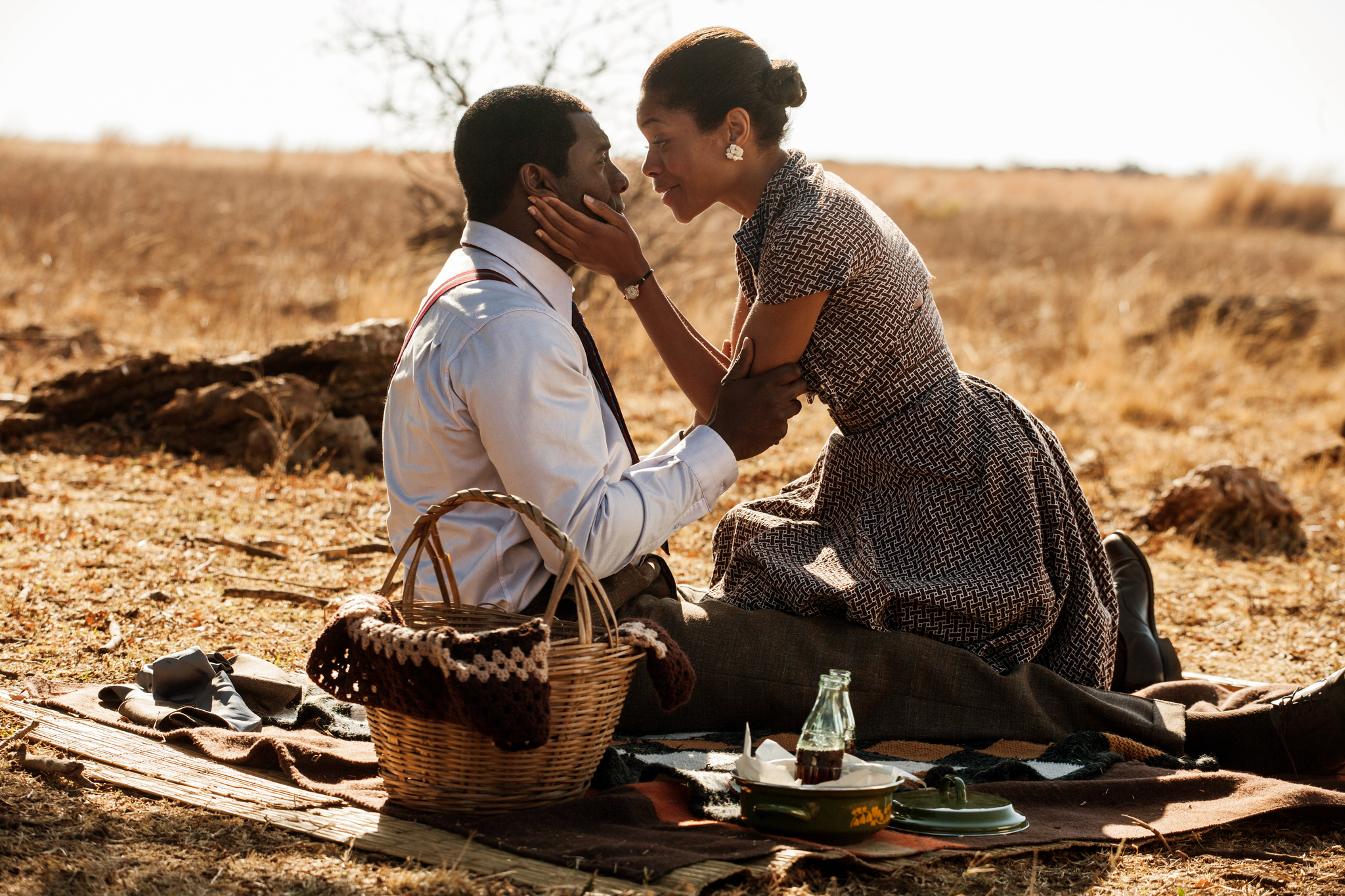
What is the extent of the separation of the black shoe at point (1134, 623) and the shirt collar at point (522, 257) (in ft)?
6.26

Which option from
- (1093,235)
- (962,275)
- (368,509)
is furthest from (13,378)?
(1093,235)

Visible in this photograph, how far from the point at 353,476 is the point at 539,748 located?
449 centimetres

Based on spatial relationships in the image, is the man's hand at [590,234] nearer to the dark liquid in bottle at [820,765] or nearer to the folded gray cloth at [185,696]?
the dark liquid in bottle at [820,765]

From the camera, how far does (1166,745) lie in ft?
10.8

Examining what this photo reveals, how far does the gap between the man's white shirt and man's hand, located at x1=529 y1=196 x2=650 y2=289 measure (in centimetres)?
7

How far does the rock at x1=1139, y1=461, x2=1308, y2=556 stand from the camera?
6305mm

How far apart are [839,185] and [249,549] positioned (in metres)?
3.15

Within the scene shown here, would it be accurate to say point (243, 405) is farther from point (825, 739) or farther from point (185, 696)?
point (825, 739)

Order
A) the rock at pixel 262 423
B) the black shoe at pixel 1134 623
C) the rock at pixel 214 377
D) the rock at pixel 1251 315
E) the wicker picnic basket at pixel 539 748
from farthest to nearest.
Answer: the rock at pixel 1251 315 < the rock at pixel 214 377 < the rock at pixel 262 423 < the black shoe at pixel 1134 623 < the wicker picnic basket at pixel 539 748

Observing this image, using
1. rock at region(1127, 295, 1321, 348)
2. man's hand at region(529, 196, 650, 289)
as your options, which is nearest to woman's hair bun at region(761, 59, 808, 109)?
man's hand at region(529, 196, 650, 289)

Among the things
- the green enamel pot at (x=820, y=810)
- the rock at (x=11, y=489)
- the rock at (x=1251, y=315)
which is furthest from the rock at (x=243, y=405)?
the rock at (x=1251, y=315)

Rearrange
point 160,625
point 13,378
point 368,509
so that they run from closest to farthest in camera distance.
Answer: point 160,625, point 368,509, point 13,378

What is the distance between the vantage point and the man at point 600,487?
9.01ft

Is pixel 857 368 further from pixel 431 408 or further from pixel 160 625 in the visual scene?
pixel 160 625
